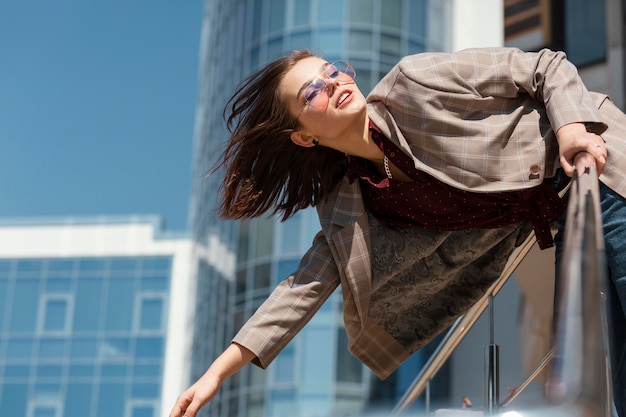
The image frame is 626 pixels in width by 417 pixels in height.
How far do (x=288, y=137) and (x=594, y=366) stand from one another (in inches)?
63.1

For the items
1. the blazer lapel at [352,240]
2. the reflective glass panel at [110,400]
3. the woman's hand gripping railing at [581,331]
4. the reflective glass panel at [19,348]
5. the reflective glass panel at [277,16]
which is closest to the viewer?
the woman's hand gripping railing at [581,331]

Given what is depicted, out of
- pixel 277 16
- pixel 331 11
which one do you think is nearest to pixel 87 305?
pixel 277 16

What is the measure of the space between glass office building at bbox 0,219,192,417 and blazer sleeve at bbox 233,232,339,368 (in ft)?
97.6

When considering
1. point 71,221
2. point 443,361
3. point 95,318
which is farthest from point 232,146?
point 71,221

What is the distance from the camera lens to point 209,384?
2.38 m

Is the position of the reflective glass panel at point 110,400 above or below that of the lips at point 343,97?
below

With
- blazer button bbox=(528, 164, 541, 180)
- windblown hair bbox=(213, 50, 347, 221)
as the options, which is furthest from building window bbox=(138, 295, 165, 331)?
blazer button bbox=(528, 164, 541, 180)

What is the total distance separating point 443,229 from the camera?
2.71 metres

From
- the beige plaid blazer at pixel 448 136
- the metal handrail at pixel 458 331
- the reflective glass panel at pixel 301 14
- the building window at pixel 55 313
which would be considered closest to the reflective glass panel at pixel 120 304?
the building window at pixel 55 313

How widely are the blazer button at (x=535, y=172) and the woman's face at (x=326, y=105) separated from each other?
18.1 inches

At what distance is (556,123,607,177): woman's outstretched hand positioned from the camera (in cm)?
215

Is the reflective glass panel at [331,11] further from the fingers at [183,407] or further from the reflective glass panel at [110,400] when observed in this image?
the fingers at [183,407]

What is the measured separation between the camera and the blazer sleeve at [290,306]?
2514 millimetres

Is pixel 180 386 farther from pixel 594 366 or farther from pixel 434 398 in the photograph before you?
pixel 594 366
